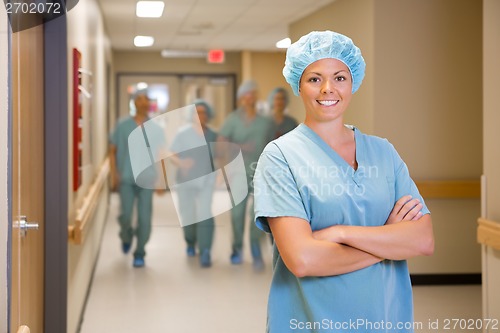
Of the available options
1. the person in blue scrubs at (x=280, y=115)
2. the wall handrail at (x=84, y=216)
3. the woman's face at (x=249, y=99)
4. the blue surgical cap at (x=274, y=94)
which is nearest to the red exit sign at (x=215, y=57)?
the woman's face at (x=249, y=99)

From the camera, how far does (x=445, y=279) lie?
4.56m

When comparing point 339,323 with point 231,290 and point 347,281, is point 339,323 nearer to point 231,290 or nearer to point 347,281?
point 347,281

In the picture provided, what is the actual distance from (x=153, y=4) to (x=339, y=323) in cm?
384

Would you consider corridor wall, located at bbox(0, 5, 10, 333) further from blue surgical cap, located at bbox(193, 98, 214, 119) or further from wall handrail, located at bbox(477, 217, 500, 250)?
blue surgical cap, located at bbox(193, 98, 214, 119)

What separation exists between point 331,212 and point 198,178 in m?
3.26

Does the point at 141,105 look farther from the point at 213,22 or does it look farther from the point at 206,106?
the point at 213,22

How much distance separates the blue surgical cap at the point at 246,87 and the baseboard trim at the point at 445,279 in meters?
1.65

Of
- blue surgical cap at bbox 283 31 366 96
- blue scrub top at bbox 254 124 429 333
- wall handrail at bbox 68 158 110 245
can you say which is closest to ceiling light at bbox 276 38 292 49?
wall handrail at bbox 68 158 110 245

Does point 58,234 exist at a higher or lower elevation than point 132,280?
higher

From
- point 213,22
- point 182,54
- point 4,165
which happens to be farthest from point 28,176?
point 182,54

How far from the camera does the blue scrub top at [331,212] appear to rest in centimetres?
148

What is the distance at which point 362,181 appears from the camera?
1519 millimetres

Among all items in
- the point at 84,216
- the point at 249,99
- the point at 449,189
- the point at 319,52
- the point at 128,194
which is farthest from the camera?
the point at 128,194

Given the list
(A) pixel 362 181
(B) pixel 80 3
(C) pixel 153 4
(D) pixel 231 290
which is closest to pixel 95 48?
(C) pixel 153 4
